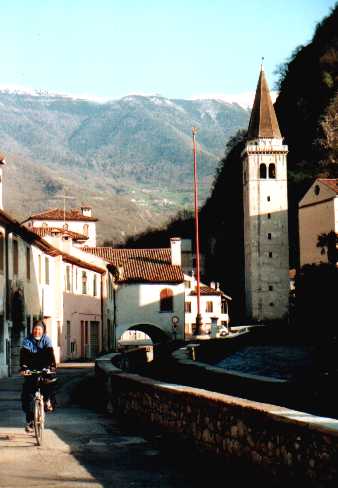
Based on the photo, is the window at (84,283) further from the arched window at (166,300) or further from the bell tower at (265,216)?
the bell tower at (265,216)

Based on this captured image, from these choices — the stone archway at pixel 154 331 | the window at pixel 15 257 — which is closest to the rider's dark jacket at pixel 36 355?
the window at pixel 15 257

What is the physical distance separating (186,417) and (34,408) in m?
2.39

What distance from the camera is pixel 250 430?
9.32 m

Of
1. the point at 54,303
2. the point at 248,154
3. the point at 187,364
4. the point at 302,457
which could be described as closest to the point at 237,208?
the point at 248,154

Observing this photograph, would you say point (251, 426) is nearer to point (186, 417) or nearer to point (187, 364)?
point (186, 417)

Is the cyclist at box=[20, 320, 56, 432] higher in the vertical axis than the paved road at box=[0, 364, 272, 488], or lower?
higher

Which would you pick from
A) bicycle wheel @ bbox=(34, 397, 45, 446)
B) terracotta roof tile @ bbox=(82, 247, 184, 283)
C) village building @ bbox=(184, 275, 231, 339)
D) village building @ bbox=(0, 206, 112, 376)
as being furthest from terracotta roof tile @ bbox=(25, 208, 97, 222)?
bicycle wheel @ bbox=(34, 397, 45, 446)

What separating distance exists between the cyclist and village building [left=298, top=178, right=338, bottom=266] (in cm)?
6552

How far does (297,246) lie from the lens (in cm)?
10388

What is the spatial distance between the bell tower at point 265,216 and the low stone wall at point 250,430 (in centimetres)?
8462

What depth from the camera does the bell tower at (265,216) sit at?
98.3 metres

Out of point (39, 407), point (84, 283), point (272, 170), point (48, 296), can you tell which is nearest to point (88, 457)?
point (39, 407)

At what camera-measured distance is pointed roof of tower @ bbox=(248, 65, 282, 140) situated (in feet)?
340

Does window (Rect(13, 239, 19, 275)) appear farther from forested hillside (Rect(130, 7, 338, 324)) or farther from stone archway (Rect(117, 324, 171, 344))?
forested hillside (Rect(130, 7, 338, 324))
